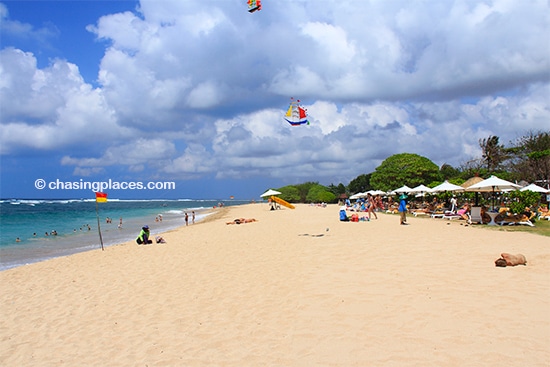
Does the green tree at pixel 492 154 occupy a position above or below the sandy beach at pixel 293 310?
above

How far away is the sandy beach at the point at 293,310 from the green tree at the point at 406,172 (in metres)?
39.5

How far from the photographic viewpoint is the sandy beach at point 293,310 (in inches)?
168

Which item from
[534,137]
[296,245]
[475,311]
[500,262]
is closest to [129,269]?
[296,245]

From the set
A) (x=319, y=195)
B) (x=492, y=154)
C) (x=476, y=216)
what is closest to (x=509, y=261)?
(x=476, y=216)

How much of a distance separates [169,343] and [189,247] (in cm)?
802

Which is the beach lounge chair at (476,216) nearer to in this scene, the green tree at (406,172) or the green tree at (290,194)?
the green tree at (406,172)

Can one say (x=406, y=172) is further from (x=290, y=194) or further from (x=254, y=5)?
(x=254, y=5)

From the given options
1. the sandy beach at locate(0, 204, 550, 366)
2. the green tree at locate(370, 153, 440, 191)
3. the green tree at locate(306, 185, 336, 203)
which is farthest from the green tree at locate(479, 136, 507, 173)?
the sandy beach at locate(0, 204, 550, 366)

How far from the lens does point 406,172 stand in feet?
159

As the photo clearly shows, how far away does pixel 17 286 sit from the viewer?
8.55 metres

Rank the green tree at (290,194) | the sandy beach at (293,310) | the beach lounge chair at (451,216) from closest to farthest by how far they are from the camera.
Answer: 1. the sandy beach at (293,310)
2. the beach lounge chair at (451,216)
3. the green tree at (290,194)

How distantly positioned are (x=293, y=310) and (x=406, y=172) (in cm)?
4583

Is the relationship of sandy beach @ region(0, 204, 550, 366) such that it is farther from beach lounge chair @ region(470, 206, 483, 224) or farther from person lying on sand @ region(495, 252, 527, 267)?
beach lounge chair @ region(470, 206, 483, 224)

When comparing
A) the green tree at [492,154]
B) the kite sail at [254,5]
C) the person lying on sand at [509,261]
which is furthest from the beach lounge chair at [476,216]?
the green tree at [492,154]
